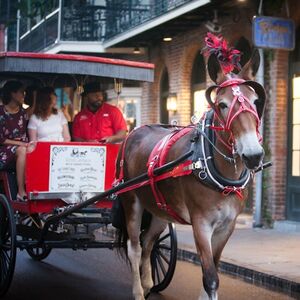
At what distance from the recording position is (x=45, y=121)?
887 cm

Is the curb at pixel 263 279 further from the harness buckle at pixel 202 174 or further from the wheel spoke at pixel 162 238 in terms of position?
the harness buckle at pixel 202 174

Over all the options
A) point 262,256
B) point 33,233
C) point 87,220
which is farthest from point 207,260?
point 262,256

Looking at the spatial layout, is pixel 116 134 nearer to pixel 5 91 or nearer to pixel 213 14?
pixel 5 91

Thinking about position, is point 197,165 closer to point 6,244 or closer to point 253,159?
point 253,159

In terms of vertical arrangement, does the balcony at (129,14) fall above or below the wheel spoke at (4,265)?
above

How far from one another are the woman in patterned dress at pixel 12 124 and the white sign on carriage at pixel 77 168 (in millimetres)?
531

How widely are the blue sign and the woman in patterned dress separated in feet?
16.1

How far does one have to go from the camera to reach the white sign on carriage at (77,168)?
8.31 meters

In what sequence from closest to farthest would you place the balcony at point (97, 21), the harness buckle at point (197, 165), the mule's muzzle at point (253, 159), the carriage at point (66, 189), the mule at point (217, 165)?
1. the mule's muzzle at point (253, 159)
2. the mule at point (217, 165)
3. the harness buckle at point (197, 165)
4. the carriage at point (66, 189)
5. the balcony at point (97, 21)

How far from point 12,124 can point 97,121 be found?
3.37 feet

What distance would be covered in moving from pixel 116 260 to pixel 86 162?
2783 millimetres

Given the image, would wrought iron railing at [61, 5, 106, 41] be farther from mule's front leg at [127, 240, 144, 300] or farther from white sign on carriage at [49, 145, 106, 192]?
mule's front leg at [127, 240, 144, 300]

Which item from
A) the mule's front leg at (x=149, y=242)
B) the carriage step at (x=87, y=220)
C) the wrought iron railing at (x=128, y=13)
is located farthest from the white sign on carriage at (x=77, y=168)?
the wrought iron railing at (x=128, y=13)

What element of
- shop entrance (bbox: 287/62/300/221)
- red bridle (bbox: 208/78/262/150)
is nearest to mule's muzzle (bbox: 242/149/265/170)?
red bridle (bbox: 208/78/262/150)
